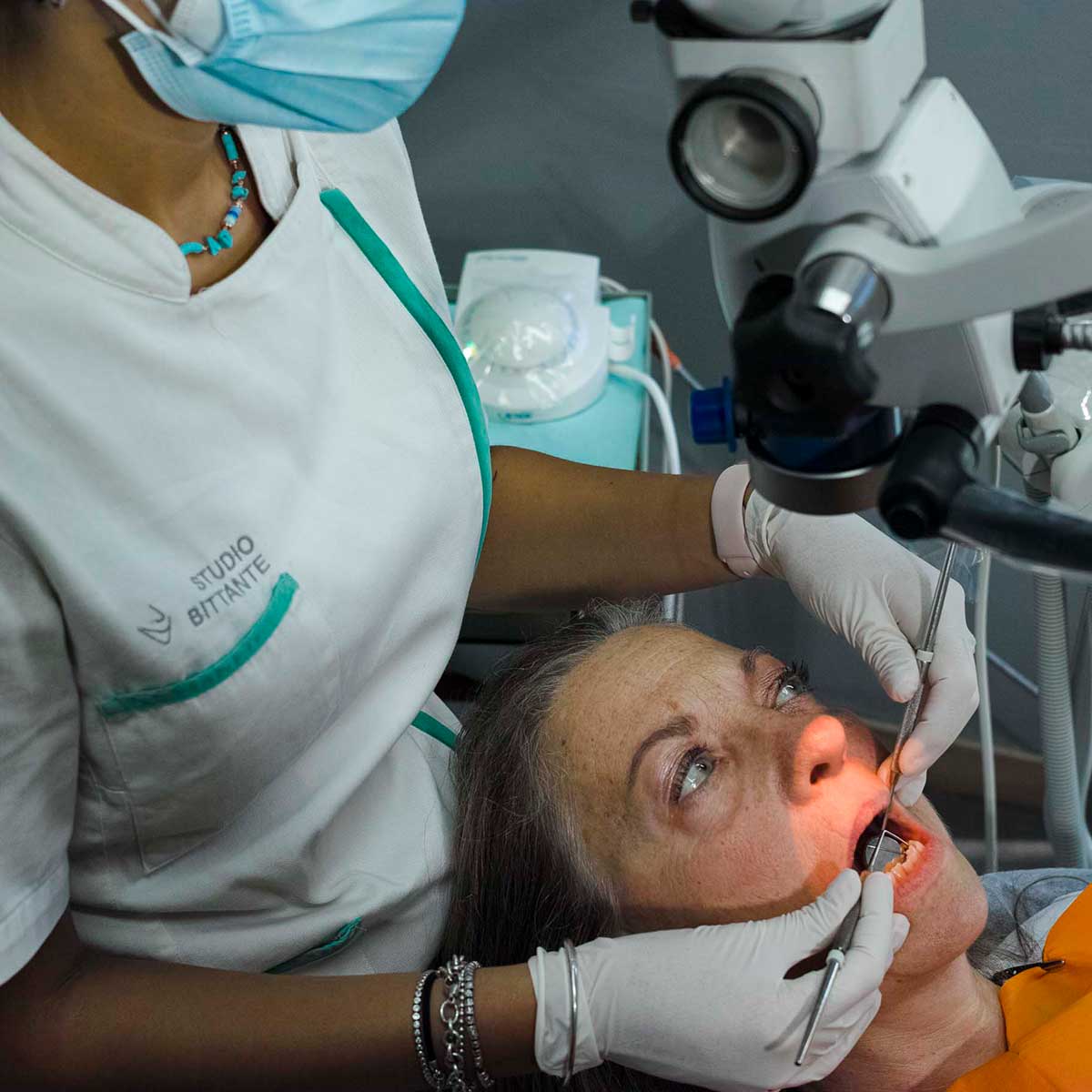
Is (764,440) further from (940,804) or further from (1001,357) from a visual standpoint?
(940,804)

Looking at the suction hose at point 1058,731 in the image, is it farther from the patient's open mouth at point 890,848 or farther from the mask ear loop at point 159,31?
the mask ear loop at point 159,31

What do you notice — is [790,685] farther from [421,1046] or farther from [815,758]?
[421,1046]

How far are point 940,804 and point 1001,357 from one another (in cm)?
195

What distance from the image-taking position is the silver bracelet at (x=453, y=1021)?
0.95 m

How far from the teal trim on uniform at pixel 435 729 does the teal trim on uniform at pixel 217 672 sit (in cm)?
47

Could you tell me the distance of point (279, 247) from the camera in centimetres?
100

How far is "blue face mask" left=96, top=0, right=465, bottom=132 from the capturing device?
777 mm

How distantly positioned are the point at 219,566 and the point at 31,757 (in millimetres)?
190

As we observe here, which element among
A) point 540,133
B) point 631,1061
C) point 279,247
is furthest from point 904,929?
point 540,133

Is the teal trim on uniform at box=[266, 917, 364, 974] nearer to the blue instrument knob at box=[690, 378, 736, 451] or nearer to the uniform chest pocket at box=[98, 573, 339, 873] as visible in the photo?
the uniform chest pocket at box=[98, 573, 339, 873]

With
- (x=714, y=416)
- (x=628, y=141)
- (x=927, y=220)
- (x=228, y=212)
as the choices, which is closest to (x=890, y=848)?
(x=714, y=416)

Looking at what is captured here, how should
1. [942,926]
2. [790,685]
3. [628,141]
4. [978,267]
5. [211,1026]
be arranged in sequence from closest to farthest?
[978,267] < [211,1026] < [942,926] < [790,685] < [628,141]

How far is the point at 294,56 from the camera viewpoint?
2.82 ft

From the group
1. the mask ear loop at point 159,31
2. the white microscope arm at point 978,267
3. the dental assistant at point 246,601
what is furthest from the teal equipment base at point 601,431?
the white microscope arm at point 978,267
